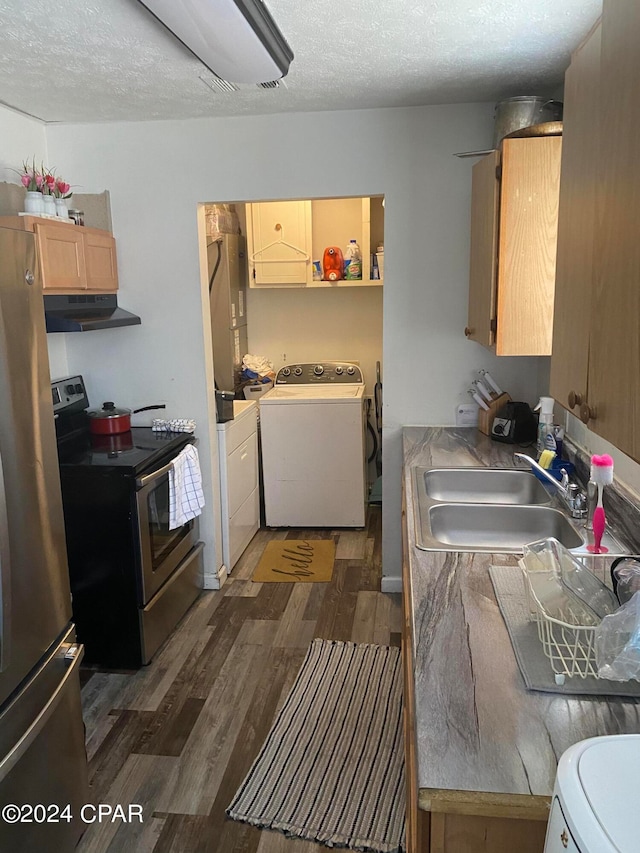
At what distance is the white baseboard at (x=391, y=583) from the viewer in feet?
11.2

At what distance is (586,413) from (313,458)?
3.03 m

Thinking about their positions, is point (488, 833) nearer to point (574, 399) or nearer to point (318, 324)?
point (574, 399)

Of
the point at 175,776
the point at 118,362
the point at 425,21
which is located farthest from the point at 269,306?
the point at 175,776

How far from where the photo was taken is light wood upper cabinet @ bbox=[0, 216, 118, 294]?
260 centimetres

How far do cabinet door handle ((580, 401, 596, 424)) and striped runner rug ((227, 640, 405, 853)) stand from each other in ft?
4.69

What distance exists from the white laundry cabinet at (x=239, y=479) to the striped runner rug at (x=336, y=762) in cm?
104

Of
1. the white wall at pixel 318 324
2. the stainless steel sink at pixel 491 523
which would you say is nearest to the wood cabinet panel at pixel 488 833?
the stainless steel sink at pixel 491 523

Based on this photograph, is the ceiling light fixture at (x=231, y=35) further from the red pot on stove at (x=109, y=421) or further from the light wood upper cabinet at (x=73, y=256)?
the red pot on stove at (x=109, y=421)

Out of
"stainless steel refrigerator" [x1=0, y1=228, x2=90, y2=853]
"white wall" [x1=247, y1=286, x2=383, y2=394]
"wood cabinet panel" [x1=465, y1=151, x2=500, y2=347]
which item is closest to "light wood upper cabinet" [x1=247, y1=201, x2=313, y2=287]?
"white wall" [x1=247, y1=286, x2=383, y2=394]

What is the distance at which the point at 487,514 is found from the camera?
2.17 m

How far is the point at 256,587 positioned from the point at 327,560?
1.65 feet

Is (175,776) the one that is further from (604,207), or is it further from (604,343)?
(604,207)

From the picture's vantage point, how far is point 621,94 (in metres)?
1.03

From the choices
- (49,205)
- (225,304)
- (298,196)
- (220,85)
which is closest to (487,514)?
(298,196)
